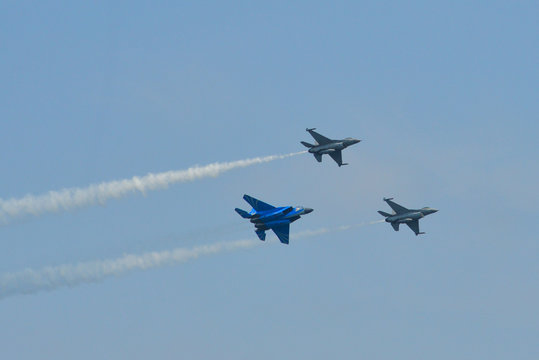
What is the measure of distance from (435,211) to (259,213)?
84.0 ft

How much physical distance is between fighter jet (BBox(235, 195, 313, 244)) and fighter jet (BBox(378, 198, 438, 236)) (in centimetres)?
1385

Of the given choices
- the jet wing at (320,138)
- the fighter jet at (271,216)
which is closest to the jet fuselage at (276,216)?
the fighter jet at (271,216)

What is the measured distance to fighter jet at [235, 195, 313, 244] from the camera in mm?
128875

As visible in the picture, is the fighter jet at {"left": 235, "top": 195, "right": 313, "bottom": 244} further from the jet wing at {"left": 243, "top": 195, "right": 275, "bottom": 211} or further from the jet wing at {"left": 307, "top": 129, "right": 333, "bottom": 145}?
the jet wing at {"left": 307, "top": 129, "right": 333, "bottom": 145}

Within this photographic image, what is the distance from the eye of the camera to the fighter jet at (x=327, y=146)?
136 metres

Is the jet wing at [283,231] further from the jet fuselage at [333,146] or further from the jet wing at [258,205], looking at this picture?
the jet fuselage at [333,146]

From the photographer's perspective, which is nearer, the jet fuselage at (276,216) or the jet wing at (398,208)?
the jet fuselage at (276,216)

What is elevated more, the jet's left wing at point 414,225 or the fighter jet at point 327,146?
the fighter jet at point 327,146

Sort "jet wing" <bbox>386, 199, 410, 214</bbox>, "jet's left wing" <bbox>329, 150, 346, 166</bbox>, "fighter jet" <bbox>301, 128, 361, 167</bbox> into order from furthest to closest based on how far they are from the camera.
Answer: "jet wing" <bbox>386, 199, 410, 214</bbox>, "jet's left wing" <bbox>329, 150, 346, 166</bbox>, "fighter jet" <bbox>301, 128, 361, 167</bbox>

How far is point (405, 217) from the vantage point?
140m

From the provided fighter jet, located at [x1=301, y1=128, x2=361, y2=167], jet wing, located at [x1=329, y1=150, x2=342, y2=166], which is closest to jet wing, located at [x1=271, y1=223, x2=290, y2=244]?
fighter jet, located at [x1=301, y1=128, x2=361, y2=167]

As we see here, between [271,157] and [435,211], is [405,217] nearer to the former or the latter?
[435,211]

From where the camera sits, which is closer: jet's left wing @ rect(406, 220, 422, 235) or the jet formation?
the jet formation

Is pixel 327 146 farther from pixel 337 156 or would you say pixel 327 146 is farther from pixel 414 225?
pixel 414 225
